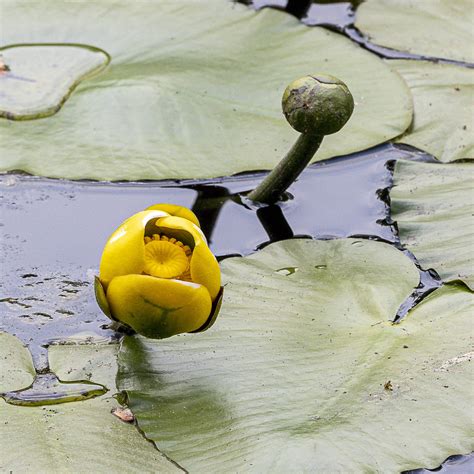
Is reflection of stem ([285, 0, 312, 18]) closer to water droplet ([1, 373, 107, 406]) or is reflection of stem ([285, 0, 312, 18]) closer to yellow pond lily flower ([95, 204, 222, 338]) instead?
yellow pond lily flower ([95, 204, 222, 338])

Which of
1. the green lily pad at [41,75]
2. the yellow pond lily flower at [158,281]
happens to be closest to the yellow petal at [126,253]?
the yellow pond lily flower at [158,281]

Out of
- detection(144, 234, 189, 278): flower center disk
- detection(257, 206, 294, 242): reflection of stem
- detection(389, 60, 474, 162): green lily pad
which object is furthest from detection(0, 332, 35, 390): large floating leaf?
detection(389, 60, 474, 162): green lily pad

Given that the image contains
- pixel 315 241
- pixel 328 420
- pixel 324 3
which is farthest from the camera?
pixel 324 3

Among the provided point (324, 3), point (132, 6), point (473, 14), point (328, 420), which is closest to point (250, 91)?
point (132, 6)

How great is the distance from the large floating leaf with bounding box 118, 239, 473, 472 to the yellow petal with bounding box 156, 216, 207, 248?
0.17 m

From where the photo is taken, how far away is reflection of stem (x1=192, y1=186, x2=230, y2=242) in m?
1.77

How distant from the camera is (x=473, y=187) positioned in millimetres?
1817

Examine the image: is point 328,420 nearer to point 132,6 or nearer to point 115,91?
point 115,91

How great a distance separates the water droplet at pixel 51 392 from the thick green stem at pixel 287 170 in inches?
23.6

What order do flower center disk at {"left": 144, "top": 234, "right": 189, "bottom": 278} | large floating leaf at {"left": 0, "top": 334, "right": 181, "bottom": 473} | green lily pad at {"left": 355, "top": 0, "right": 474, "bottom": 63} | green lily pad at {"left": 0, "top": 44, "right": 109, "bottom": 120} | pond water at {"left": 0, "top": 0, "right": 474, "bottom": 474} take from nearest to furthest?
large floating leaf at {"left": 0, "top": 334, "right": 181, "bottom": 473}, flower center disk at {"left": 144, "top": 234, "right": 189, "bottom": 278}, pond water at {"left": 0, "top": 0, "right": 474, "bottom": 474}, green lily pad at {"left": 0, "top": 44, "right": 109, "bottom": 120}, green lily pad at {"left": 355, "top": 0, "right": 474, "bottom": 63}

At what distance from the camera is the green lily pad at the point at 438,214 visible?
164cm

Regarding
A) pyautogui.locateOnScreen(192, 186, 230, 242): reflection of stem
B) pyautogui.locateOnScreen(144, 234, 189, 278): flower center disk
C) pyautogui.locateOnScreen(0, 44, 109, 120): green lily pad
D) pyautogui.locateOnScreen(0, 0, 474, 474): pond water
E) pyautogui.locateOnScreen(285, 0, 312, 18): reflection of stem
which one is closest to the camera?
pyautogui.locateOnScreen(144, 234, 189, 278): flower center disk

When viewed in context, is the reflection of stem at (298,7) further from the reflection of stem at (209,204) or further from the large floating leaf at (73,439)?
the large floating leaf at (73,439)

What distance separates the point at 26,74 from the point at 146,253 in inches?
34.0
